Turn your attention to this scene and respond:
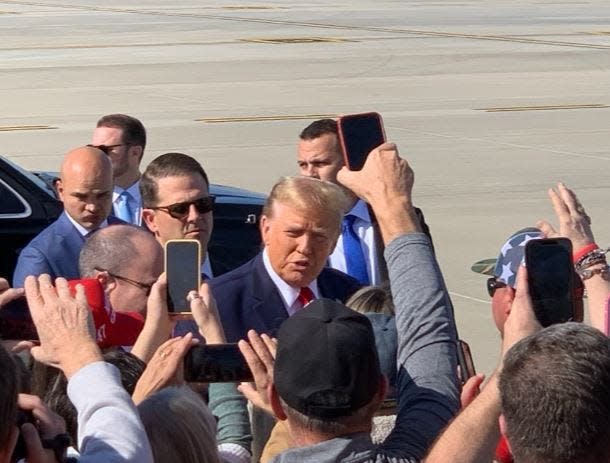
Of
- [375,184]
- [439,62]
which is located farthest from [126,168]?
[439,62]

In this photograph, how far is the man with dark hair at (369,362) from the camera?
326 centimetres

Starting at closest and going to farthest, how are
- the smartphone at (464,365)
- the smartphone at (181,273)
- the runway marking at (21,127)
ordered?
the smartphone at (181,273), the smartphone at (464,365), the runway marking at (21,127)

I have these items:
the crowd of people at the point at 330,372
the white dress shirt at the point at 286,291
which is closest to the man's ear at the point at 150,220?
the white dress shirt at the point at 286,291

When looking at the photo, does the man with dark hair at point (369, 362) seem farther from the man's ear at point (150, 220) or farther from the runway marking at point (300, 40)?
the runway marking at point (300, 40)

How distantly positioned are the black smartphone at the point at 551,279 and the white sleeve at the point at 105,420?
3.51 feet

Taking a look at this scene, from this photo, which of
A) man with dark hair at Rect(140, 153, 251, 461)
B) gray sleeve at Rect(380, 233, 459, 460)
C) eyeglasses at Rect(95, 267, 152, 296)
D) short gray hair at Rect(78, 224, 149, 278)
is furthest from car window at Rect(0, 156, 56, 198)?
gray sleeve at Rect(380, 233, 459, 460)

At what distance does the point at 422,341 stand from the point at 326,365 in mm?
454

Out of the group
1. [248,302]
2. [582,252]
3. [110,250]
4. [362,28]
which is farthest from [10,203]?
[362,28]

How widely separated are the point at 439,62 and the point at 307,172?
21256 millimetres

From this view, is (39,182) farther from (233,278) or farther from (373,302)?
(373,302)

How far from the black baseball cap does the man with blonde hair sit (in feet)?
6.79

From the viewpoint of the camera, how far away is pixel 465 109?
2130cm

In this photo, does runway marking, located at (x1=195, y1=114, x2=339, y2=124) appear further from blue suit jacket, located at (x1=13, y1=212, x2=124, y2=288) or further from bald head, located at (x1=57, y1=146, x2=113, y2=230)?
blue suit jacket, located at (x1=13, y1=212, x2=124, y2=288)

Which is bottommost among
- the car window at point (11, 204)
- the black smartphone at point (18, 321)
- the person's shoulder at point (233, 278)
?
the car window at point (11, 204)
